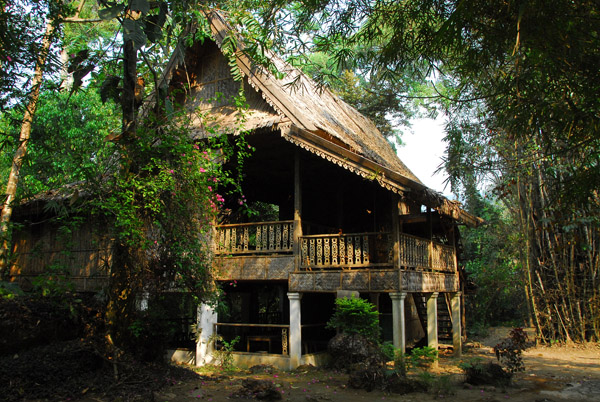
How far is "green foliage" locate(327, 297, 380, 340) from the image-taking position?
8.73 m

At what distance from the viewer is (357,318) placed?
8.80m

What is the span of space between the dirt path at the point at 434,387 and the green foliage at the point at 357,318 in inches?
32.9

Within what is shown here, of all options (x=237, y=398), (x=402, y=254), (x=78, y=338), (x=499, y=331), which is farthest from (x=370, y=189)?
(x=499, y=331)

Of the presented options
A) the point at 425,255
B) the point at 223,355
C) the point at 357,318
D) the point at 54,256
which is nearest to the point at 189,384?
the point at 223,355

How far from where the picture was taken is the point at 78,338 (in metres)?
7.22

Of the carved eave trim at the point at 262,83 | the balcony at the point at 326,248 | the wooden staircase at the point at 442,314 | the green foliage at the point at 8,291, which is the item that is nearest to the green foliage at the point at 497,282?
the wooden staircase at the point at 442,314

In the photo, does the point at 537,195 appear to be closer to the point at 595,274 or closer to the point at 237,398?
the point at 595,274

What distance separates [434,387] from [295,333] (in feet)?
9.12

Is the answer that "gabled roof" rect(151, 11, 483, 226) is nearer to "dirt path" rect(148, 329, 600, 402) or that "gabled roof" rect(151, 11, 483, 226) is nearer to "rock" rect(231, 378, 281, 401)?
→ "dirt path" rect(148, 329, 600, 402)

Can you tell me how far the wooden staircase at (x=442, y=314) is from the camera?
13.2m

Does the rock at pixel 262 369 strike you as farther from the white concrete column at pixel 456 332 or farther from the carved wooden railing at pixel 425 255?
the white concrete column at pixel 456 332

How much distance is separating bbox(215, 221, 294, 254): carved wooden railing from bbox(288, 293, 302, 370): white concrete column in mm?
986

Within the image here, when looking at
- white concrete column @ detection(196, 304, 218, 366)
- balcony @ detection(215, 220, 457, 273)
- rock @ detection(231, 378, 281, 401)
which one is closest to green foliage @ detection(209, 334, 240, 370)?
white concrete column @ detection(196, 304, 218, 366)

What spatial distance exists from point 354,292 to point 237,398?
118 inches
